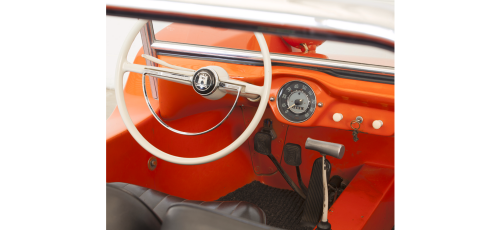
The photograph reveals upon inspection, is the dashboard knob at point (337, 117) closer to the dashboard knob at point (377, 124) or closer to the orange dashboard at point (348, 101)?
the orange dashboard at point (348, 101)

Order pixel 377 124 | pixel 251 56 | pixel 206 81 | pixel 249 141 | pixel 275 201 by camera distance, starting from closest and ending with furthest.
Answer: pixel 206 81, pixel 377 124, pixel 251 56, pixel 275 201, pixel 249 141

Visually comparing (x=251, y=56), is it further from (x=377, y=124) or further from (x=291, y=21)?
(x=291, y=21)

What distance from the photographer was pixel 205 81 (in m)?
1.08

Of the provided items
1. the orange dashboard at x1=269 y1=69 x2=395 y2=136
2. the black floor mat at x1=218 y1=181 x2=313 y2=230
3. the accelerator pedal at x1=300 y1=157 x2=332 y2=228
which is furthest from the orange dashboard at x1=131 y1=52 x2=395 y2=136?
the black floor mat at x1=218 y1=181 x2=313 y2=230

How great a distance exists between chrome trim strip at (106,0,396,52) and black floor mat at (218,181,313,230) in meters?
1.39

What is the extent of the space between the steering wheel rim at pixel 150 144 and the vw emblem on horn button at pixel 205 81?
7.0 inches

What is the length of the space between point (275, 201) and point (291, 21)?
1.63 meters

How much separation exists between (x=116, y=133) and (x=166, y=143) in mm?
306

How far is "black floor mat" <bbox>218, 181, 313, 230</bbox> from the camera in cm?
164

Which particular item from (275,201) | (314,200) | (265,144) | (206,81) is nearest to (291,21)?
(206,81)

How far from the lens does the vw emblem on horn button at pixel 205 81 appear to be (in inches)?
42.5

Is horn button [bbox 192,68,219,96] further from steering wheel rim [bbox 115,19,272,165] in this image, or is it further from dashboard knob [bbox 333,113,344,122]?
dashboard knob [bbox 333,113,344,122]

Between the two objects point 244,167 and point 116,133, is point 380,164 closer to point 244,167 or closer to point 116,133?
point 244,167

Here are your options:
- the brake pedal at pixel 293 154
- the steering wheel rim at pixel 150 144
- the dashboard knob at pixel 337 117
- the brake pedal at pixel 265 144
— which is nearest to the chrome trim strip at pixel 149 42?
the steering wheel rim at pixel 150 144
